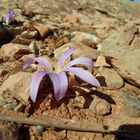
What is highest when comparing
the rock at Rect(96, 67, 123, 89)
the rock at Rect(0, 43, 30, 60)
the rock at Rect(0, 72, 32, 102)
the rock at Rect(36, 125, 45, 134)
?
the rock at Rect(0, 72, 32, 102)

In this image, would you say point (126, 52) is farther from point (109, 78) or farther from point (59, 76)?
point (59, 76)

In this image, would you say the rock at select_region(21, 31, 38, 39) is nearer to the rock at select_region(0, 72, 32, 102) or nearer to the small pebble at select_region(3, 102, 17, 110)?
the rock at select_region(0, 72, 32, 102)

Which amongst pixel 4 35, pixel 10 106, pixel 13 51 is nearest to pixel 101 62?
pixel 13 51

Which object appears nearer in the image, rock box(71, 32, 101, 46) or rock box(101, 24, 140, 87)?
rock box(101, 24, 140, 87)

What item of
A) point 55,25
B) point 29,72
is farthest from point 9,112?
point 55,25

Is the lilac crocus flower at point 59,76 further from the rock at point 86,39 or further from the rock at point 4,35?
the rock at point 4,35

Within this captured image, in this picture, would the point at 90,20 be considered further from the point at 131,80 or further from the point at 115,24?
the point at 131,80

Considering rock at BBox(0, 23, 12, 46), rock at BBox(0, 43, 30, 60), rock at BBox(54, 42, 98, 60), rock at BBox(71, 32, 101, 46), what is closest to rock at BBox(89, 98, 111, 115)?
rock at BBox(54, 42, 98, 60)
